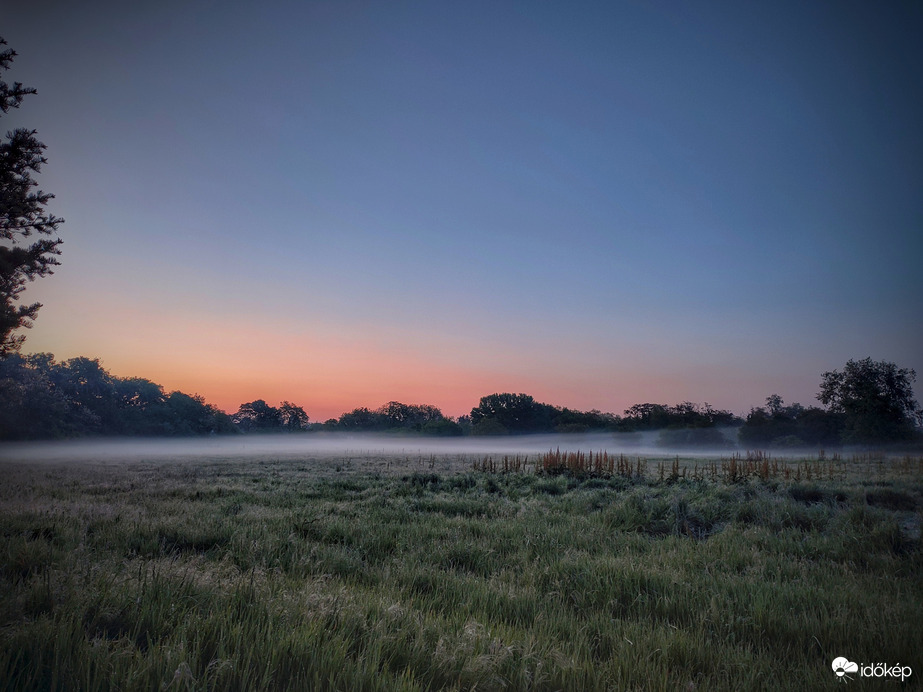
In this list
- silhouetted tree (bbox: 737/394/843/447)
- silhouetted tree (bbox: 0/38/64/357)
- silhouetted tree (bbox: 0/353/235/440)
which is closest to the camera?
silhouetted tree (bbox: 0/38/64/357)

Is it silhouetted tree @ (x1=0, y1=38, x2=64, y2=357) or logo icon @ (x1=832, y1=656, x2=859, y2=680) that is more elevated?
silhouetted tree @ (x1=0, y1=38, x2=64, y2=357)

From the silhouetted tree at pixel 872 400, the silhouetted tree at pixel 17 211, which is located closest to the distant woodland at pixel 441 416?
the silhouetted tree at pixel 872 400

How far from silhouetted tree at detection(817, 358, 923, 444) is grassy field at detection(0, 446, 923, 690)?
189 ft

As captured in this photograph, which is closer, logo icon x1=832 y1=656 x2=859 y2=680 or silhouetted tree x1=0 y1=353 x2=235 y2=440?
logo icon x1=832 y1=656 x2=859 y2=680

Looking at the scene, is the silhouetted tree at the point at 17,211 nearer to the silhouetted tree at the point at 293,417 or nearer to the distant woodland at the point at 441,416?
the distant woodland at the point at 441,416

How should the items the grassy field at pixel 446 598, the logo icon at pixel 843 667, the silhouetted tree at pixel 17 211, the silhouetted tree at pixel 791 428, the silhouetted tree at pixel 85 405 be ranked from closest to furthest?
the grassy field at pixel 446 598 → the logo icon at pixel 843 667 → the silhouetted tree at pixel 17 211 → the silhouetted tree at pixel 85 405 → the silhouetted tree at pixel 791 428

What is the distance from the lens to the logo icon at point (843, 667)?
3.34 metres

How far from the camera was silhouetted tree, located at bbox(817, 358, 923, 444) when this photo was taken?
51.3 m

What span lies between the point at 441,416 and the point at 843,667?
518 feet

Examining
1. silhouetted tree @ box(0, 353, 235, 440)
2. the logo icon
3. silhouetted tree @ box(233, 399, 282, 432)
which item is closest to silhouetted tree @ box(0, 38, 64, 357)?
the logo icon

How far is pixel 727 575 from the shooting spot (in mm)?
5898


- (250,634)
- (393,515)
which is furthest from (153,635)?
(393,515)

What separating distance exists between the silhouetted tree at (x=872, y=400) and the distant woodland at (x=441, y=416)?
0.11m

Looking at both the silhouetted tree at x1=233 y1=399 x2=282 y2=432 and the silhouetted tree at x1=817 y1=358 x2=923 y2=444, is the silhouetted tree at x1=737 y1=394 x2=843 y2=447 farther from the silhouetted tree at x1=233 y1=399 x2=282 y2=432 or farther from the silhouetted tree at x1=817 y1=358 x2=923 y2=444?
the silhouetted tree at x1=233 y1=399 x2=282 y2=432
